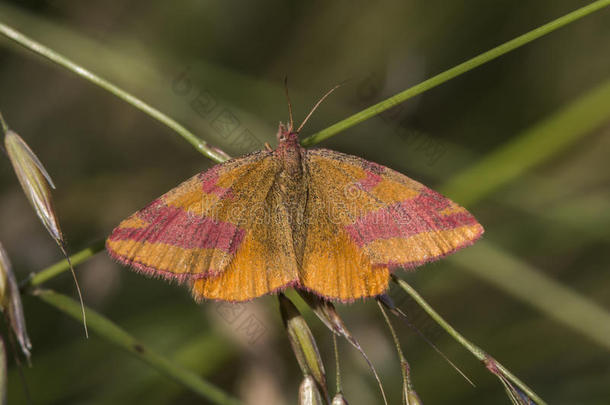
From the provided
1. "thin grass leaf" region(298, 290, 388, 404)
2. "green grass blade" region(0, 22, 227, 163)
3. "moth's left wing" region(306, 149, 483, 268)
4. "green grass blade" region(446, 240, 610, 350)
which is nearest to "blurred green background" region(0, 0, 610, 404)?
"green grass blade" region(446, 240, 610, 350)

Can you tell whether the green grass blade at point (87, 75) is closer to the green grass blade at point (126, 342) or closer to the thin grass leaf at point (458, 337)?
the green grass blade at point (126, 342)

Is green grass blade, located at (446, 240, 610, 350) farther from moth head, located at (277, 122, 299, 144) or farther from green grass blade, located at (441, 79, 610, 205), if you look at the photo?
moth head, located at (277, 122, 299, 144)

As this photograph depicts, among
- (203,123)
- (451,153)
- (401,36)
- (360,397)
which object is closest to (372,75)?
(401,36)

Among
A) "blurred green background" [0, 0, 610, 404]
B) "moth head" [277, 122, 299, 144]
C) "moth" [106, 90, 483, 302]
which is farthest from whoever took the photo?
"blurred green background" [0, 0, 610, 404]

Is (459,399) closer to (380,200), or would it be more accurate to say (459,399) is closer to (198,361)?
(198,361)

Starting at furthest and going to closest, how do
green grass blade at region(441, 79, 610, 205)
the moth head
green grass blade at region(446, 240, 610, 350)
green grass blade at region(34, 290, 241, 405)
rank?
1. green grass blade at region(446, 240, 610, 350)
2. green grass blade at region(441, 79, 610, 205)
3. the moth head
4. green grass blade at region(34, 290, 241, 405)

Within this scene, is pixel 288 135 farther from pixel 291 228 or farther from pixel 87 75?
pixel 87 75

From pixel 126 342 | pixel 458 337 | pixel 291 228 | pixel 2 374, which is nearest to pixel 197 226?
pixel 291 228

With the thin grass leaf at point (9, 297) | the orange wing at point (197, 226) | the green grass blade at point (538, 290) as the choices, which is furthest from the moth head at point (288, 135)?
the green grass blade at point (538, 290)
